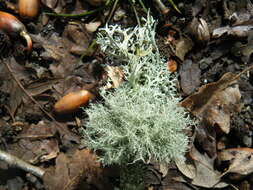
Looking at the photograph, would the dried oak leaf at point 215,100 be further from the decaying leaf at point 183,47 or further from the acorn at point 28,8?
the acorn at point 28,8

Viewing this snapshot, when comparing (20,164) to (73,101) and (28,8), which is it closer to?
(73,101)

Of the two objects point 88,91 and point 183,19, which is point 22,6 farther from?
point 183,19

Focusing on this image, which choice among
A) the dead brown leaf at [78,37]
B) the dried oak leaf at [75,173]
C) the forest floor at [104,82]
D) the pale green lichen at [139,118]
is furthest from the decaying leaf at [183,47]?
the dried oak leaf at [75,173]

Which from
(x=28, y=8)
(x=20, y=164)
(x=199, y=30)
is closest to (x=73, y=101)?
(x=20, y=164)

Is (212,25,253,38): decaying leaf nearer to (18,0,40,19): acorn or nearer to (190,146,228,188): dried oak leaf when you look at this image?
(190,146,228,188): dried oak leaf

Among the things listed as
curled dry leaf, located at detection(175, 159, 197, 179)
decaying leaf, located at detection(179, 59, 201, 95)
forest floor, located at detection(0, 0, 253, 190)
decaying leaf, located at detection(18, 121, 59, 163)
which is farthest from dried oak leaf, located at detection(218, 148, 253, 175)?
decaying leaf, located at detection(18, 121, 59, 163)
